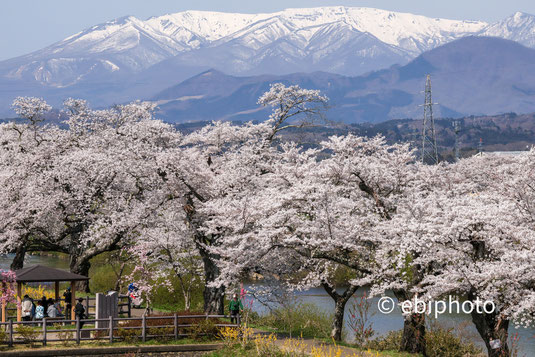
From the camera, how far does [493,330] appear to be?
29172 millimetres

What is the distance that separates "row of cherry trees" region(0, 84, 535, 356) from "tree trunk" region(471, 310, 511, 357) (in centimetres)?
7

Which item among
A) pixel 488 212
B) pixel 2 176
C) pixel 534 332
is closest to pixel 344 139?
pixel 488 212

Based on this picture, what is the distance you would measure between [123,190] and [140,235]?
15.5ft

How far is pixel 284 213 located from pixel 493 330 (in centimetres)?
1032

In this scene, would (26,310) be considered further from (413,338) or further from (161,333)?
(413,338)

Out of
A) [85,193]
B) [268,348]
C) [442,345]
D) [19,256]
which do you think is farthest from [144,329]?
[19,256]

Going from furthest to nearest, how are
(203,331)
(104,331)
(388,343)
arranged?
(388,343) → (203,331) → (104,331)

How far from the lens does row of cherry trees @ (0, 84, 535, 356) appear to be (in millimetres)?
28438

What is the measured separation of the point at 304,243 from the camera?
3167 centimetres

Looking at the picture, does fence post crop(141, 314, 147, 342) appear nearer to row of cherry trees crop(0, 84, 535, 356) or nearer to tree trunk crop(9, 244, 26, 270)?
row of cherry trees crop(0, 84, 535, 356)

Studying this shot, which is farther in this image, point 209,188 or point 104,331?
point 209,188

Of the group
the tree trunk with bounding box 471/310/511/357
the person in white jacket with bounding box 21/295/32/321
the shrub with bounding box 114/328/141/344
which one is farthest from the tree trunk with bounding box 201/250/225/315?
the tree trunk with bounding box 471/310/511/357

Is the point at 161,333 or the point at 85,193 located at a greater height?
the point at 85,193

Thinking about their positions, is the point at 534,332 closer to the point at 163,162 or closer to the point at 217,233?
the point at 217,233
